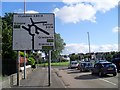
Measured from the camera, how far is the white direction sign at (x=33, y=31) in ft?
70.2

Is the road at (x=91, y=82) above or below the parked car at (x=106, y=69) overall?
below

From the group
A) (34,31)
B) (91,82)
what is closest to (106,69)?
(91,82)

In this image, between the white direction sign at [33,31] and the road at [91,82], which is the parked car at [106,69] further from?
the white direction sign at [33,31]

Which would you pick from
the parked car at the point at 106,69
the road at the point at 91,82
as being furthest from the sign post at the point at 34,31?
the parked car at the point at 106,69

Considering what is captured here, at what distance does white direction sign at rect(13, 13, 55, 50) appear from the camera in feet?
70.2

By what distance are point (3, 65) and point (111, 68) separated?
1140 centimetres

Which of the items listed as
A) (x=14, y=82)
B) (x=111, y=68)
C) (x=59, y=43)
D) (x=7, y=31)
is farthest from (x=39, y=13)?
(x=59, y=43)

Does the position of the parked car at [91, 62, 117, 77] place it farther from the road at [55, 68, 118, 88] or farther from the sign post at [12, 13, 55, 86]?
the sign post at [12, 13, 55, 86]

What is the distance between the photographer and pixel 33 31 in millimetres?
21516

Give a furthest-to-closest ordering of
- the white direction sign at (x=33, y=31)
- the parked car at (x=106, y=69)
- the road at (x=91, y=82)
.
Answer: the parked car at (x=106, y=69), the white direction sign at (x=33, y=31), the road at (x=91, y=82)

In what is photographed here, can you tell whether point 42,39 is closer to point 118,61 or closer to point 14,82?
Result: point 14,82

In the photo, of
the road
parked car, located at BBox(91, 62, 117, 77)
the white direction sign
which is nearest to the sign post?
the white direction sign

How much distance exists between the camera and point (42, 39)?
21.7m

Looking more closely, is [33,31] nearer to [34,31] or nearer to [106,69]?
[34,31]
